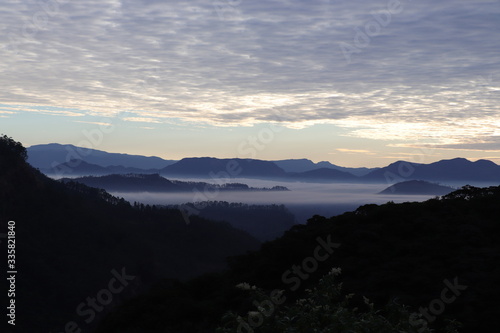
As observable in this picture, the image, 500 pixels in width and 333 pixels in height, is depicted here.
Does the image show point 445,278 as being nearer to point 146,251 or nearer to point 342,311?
point 342,311

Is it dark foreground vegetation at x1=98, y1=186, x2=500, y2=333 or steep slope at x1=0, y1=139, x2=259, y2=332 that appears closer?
dark foreground vegetation at x1=98, y1=186, x2=500, y2=333

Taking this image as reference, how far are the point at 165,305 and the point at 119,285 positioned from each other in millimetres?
134564

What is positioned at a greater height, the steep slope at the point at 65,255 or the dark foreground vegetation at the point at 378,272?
the dark foreground vegetation at the point at 378,272

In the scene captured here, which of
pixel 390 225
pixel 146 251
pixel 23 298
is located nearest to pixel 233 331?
pixel 390 225

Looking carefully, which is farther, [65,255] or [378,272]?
[65,255]

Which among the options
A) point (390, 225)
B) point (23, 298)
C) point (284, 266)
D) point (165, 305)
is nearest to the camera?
point (165, 305)

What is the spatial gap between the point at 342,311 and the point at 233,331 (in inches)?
92.9

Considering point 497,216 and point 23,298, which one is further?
point 23,298

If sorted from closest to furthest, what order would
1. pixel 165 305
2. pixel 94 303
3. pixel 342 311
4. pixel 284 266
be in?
pixel 342 311 → pixel 165 305 → pixel 284 266 → pixel 94 303

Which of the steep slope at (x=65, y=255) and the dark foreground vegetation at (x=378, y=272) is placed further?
the steep slope at (x=65, y=255)

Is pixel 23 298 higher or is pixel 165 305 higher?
pixel 165 305

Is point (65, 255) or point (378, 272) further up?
point (378, 272)

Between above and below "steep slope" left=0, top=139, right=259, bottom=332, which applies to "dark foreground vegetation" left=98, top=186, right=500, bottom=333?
above

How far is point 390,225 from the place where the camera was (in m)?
33.3
